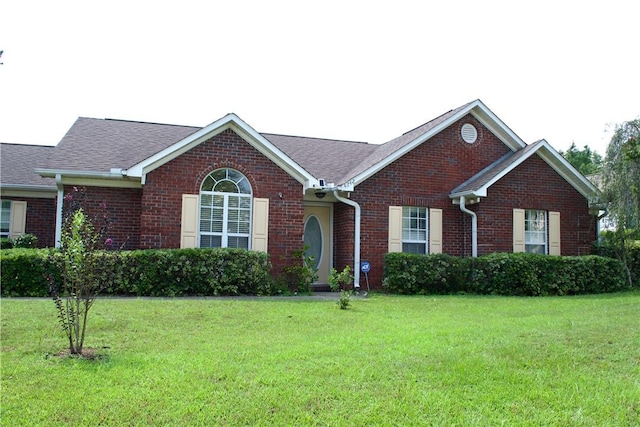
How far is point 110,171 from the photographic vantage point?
12375mm

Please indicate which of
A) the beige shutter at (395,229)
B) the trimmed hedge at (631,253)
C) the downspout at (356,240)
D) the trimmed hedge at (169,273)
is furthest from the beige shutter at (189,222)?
the trimmed hedge at (631,253)

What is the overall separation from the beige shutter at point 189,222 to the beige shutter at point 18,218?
5447 millimetres

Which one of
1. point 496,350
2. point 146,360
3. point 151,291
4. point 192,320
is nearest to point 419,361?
point 496,350

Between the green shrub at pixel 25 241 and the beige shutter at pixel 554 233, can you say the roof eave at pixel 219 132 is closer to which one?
the green shrub at pixel 25 241

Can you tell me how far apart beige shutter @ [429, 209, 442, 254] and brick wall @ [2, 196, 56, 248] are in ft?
35.2

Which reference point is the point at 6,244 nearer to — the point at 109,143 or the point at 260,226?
the point at 109,143

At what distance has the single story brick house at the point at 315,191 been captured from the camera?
1267cm

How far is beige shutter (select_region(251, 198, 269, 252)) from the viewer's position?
43.0 feet

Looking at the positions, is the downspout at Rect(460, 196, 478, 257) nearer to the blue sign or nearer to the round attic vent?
the round attic vent

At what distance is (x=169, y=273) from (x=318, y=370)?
6810 millimetres

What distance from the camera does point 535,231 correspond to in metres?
15.8

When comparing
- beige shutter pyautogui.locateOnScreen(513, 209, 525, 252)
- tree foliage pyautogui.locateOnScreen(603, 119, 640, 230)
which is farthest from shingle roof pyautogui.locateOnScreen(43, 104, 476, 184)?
tree foliage pyautogui.locateOnScreen(603, 119, 640, 230)

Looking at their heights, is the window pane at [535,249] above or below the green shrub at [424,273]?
above

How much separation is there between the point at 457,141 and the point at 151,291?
9.92 metres
